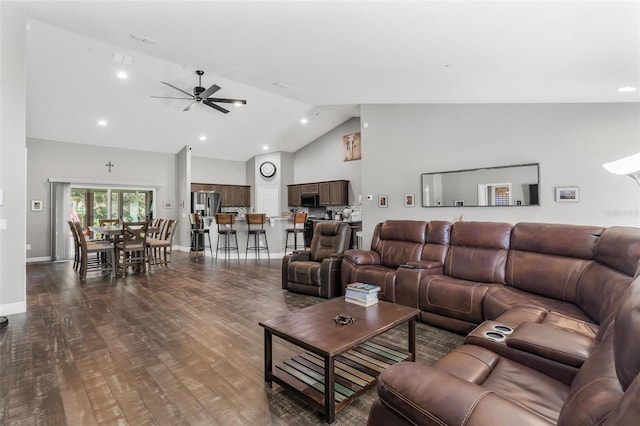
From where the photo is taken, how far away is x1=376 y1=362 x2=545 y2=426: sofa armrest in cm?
93

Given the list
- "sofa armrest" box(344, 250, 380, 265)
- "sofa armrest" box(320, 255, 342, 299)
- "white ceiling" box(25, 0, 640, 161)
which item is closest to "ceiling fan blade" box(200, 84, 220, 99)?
"white ceiling" box(25, 0, 640, 161)

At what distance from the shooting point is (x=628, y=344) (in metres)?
0.74

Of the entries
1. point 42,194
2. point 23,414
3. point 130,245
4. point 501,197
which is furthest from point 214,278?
point 42,194

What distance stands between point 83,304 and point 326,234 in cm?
331

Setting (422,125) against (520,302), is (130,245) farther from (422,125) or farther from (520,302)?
(520,302)

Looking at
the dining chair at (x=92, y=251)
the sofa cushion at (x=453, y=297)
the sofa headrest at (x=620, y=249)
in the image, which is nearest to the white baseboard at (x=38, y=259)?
the dining chair at (x=92, y=251)

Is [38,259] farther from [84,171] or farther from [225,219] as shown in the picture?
[225,219]

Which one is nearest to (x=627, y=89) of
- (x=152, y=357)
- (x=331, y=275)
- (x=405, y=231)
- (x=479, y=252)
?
(x=479, y=252)

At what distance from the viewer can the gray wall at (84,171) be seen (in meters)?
7.23

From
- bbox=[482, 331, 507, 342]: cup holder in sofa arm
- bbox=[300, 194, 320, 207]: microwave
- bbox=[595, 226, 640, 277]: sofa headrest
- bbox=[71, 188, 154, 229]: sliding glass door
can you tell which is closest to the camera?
bbox=[482, 331, 507, 342]: cup holder in sofa arm

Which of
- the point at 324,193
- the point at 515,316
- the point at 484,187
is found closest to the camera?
the point at 515,316

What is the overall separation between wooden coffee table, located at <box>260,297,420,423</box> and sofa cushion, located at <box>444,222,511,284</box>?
47.0 inches

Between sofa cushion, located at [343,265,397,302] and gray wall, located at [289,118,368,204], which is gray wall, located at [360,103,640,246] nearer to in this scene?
sofa cushion, located at [343,265,397,302]

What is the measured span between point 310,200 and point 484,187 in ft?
17.9
